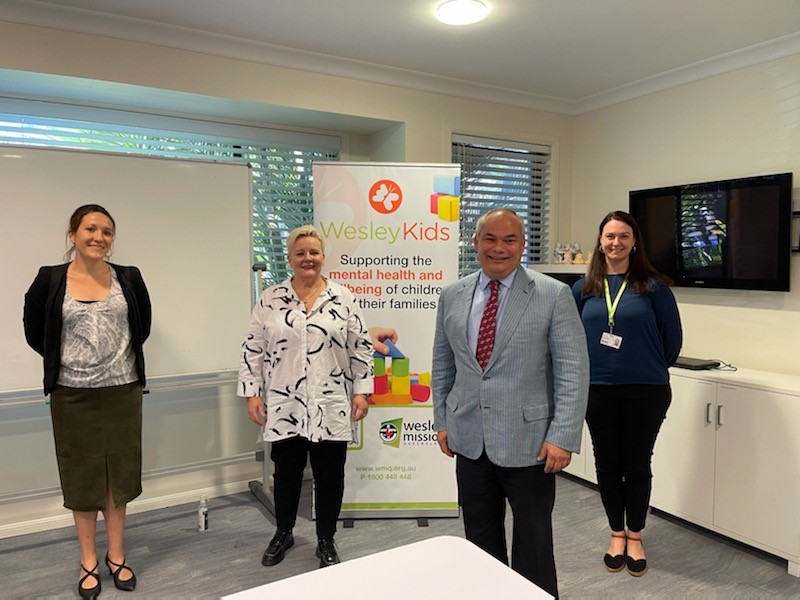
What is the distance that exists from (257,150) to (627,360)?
2642 mm

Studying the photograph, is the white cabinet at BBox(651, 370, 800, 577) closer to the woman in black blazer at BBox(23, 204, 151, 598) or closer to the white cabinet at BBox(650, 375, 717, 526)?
the white cabinet at BBox(650, 375, 717, 526)

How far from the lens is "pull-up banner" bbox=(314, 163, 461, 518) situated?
304cm

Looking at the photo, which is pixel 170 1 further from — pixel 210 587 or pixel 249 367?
pixel 210 587

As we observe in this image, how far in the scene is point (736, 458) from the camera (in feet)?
9.05

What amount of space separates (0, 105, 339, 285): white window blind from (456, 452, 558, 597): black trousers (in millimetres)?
2165

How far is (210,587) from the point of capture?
2453 millimetres

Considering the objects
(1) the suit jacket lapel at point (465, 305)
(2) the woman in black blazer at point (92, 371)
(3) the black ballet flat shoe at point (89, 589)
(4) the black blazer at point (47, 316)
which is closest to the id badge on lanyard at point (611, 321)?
(1) the suit jacket lapel at point (465, 305)

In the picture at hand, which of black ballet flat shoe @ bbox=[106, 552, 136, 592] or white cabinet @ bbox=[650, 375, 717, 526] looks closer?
black ballet flat shoe @ bbox=[106, 552, 136, 592]

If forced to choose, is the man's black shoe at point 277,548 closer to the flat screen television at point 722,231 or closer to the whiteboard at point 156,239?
the whiteboard at point 156,239

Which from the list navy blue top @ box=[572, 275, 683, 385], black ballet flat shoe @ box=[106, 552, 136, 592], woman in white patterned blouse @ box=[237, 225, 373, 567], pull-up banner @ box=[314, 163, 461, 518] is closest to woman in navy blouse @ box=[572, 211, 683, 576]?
navy blue top @ box=[572, 275, 683, 385]

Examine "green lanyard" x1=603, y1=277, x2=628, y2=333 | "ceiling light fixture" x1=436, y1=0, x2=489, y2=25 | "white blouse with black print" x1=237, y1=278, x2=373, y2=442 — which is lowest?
"white blouse with black print" x1=237, y1=278, x2=373, y2=442

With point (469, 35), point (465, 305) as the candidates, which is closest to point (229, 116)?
point (469, 35)

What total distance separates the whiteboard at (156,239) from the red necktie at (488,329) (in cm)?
174

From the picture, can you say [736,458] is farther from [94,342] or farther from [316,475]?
[94,342]
